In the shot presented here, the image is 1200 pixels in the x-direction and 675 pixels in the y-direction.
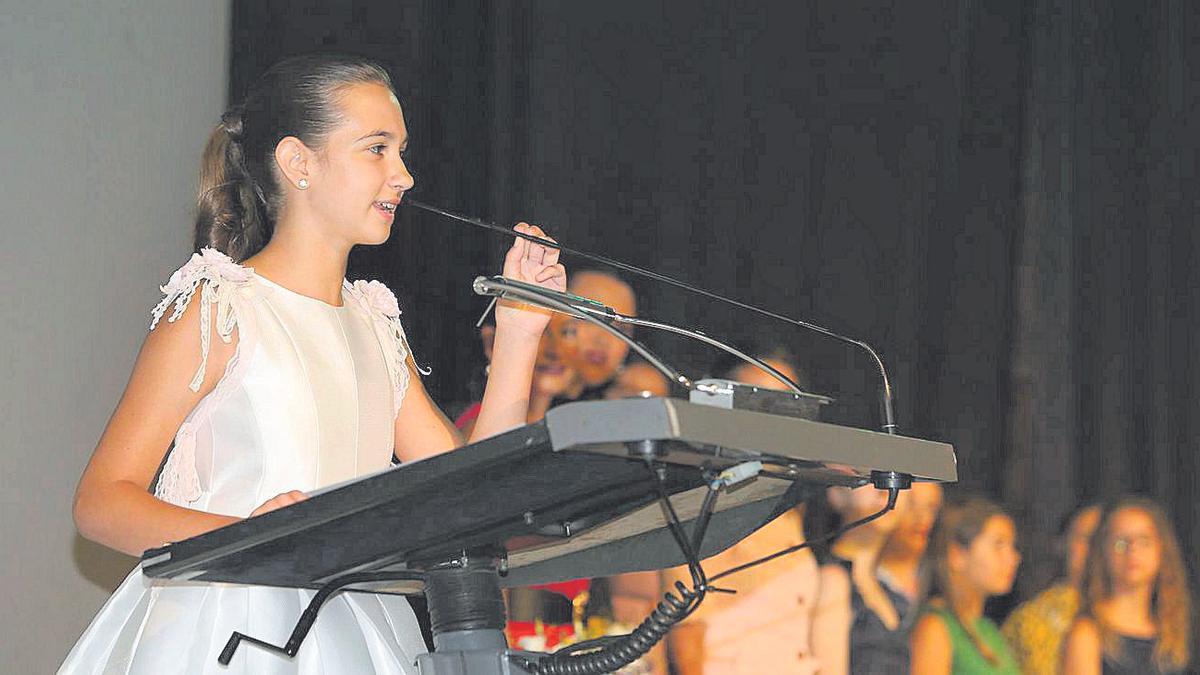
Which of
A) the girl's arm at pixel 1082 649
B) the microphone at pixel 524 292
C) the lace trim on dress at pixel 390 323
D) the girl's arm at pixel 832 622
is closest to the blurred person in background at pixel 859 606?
the girl's arm at pixel 832 622

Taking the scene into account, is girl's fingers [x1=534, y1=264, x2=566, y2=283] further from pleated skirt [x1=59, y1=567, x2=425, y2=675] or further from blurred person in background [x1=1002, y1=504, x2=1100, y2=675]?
blurred person in background [x1=1002, y1=504, x2=1100, y2=675]

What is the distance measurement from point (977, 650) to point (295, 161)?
2.12m

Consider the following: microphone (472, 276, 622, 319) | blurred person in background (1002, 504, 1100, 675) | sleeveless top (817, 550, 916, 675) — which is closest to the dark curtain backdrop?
blurred person in background (1002, 504, 1100, 675)

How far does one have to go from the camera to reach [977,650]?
3.12m

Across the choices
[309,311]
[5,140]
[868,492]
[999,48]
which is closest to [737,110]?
[999,48]

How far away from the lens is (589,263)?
3.50m

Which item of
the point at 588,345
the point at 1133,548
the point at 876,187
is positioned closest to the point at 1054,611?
the point at 1133,548

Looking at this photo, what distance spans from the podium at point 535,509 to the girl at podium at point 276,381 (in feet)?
0.66

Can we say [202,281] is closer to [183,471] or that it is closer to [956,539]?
[183,471]

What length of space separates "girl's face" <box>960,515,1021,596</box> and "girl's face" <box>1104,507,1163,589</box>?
201 millimetres

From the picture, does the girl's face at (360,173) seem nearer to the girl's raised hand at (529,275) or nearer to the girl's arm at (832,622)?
the girl's raised hand at (529,275)

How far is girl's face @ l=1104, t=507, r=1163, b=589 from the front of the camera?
3031 mm

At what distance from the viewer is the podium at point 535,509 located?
816mm

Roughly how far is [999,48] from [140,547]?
251cm
